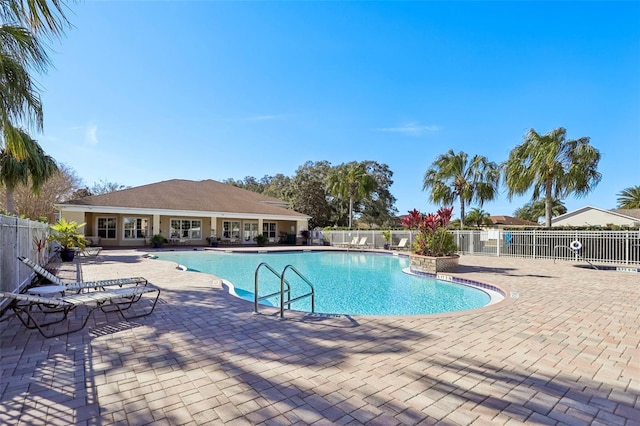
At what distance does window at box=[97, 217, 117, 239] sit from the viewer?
2330cm

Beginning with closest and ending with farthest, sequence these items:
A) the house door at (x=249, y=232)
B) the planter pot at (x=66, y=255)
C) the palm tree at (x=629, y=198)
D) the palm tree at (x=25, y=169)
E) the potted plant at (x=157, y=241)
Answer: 1. the planter pot at (x=66, y=255)
2. the palm tree at (x=25, y=169)
3. the potted plant at (x=157, y=241)
4. the house door at (x=249, y=232)
5. the palm tree at (x=629, y=198)

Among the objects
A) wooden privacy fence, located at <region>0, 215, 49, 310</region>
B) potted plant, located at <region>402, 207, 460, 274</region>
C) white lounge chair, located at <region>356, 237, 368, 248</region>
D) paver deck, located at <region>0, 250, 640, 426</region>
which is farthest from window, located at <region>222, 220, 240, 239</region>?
paver deck, located at <region>0, 250, 640, 426</region>

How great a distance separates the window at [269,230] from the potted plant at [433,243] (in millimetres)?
19533

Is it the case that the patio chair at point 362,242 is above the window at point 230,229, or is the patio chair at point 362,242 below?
below

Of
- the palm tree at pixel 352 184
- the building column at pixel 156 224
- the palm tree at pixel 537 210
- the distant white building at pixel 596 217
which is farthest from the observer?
the palm tree at pixel 537 210

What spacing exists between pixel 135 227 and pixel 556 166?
28.2 meters

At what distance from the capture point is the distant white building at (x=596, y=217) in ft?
92.7

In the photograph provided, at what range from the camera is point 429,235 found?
12.2 m

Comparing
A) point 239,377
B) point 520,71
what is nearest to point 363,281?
point 239,377

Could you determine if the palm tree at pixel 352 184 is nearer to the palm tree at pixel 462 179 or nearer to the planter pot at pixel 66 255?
the palm tree at pixel 462 179

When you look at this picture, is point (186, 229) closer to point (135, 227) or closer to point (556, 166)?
point (135, 227)

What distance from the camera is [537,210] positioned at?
57.8m

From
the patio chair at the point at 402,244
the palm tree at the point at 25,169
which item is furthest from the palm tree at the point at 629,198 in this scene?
the palm tree at the point at 25,169

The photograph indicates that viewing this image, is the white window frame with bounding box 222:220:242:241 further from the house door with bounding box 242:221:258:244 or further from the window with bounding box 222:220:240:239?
the house door with bounding box 242:221:258:244
